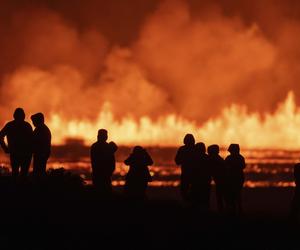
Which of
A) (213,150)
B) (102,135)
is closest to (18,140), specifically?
(102,135)

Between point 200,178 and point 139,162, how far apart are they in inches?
77.1

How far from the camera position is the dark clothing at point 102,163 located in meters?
27.4

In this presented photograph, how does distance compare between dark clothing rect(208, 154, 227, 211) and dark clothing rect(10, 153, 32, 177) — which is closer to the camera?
dark clothing rect(10, 153, 32, 177)

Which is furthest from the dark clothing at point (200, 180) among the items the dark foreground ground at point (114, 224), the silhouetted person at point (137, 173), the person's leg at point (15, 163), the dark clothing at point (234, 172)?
the person's leg at point (15, 163)

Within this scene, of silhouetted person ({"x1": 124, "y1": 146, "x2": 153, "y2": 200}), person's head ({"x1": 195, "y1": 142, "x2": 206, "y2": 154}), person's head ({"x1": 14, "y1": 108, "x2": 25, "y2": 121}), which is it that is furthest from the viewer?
person's head ({"x1": 195, "y1": 142, "x2": 206, "y2": 154})

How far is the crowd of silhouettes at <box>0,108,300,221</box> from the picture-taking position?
27.0 meters

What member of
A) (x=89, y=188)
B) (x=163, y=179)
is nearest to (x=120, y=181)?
(x=163, y=179)

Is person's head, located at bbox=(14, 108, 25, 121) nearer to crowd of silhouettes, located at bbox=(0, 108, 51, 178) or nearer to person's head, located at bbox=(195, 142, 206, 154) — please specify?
crowd of silhouettes, located at bbox=(0, 108, 51, 178)

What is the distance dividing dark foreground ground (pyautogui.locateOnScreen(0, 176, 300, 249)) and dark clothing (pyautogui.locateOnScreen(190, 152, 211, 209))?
454 millimetres

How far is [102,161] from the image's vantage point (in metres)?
27.5

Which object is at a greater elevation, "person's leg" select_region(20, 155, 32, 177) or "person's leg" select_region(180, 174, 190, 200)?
"person's leg" select_region(20, 155, 32, 177)

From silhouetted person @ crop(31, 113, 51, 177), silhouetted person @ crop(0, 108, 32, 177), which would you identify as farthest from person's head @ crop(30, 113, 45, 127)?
silhouetted person @ crop(0, 108, 32, 177)

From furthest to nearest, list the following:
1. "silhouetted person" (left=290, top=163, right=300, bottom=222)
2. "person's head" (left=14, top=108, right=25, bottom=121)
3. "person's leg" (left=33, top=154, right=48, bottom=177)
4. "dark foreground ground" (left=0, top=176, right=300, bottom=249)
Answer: "person's leg" (left=33, top=154, right=48, bottom=177) < "person's head" (left=14, top=108, right=25, bottom=121) < "silhouetted person" (left=290, top=163, right=300, bottom=222) < "dark foreground ground" (left=0, top=176, right=300, bottom=249)

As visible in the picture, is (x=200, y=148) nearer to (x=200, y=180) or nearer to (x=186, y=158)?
(x=186, y=158)
